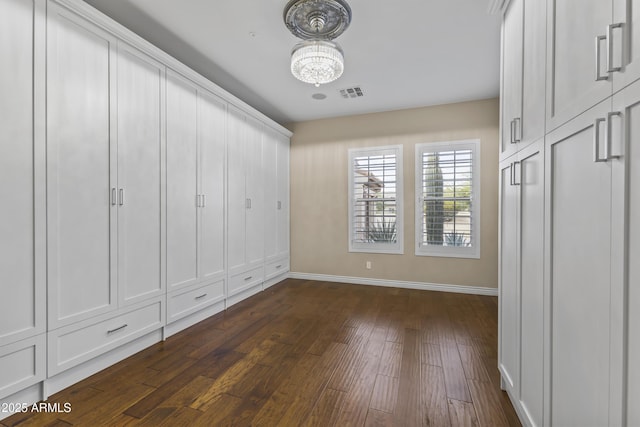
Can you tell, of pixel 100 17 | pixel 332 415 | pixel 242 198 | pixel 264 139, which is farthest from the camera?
pixel 264 139

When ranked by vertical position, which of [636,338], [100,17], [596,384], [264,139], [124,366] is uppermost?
[100,17]

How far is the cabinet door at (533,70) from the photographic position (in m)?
1.28

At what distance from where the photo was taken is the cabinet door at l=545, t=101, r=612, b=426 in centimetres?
87

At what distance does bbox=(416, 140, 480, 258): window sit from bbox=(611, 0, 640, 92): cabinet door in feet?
11.8

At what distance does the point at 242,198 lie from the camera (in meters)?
3.76

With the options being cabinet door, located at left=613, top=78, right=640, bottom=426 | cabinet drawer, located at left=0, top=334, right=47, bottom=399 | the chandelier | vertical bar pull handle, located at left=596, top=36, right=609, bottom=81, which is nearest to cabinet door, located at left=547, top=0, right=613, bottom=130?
vertical bar pull handle, located at left=596, top=36, right=609, bottom=81

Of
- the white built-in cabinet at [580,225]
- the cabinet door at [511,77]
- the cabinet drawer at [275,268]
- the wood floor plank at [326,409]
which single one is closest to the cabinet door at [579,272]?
the white built-in cabinet at [580,225]

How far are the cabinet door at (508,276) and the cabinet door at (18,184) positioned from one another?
2.83 m

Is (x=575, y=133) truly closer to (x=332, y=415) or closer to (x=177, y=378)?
(x=332, y=415)

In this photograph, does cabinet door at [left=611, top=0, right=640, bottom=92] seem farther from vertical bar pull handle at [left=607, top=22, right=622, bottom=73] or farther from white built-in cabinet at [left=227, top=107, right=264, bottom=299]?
white built-in cabinet at [left=227, top=107, right=264, bottom=299]

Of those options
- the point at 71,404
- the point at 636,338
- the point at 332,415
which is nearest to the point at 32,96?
the point at 71,404

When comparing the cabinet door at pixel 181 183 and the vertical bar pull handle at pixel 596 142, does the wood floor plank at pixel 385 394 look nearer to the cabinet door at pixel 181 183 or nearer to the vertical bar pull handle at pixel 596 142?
the vertical bar pull handle at pixel 596 142

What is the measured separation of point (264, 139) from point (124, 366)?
Result: 3197 mm

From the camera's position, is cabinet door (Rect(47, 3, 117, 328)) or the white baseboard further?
the white baseboard
